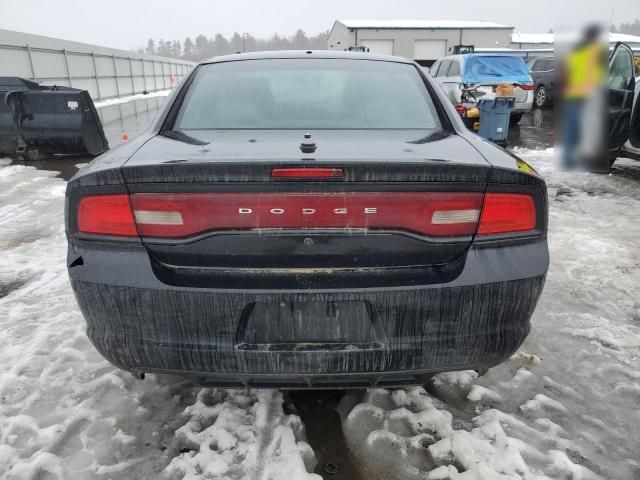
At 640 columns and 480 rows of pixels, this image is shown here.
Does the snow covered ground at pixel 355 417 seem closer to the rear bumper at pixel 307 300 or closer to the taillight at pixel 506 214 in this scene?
the rear bumper at pixel 307 300

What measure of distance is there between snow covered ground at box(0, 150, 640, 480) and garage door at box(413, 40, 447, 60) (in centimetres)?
4072

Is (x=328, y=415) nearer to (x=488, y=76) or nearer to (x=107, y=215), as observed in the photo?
(x=107, y=215)

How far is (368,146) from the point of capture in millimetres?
1827

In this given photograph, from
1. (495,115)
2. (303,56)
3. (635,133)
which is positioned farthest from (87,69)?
(303,56)

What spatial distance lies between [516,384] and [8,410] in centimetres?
249

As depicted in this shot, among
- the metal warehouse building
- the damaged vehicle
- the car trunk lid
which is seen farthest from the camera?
the metal warehouse building

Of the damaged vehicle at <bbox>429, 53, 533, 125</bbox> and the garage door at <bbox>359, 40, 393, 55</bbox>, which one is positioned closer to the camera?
the damaged vehicle at <bbox>429, 53, 533, 125</bbox>

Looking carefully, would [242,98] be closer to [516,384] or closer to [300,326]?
[300,326]

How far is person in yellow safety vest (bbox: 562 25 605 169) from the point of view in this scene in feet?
10.4

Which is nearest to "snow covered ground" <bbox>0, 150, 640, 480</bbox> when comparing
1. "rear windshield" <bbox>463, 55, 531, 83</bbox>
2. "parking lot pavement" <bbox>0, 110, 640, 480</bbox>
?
"parking lot pavement" <bbox>0, 110, 640, 480</bbox>

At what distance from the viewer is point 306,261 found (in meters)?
1.64

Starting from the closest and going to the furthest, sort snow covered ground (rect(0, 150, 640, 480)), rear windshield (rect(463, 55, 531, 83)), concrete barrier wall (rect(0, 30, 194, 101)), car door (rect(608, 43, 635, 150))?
snow covered ground (rect(0, 150, 640, 480)) < car door (rect(608, 43, 635, 150)) < rear windshield (rect(463, 55, 531, 83)) < concrete barrier wall (rect(0, 30, 194, 101))

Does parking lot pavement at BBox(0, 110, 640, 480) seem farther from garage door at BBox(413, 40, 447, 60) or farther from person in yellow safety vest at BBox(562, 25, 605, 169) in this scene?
garage door at BBox(413, 40, 447, 60)

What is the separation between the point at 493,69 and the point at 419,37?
32.1 m
